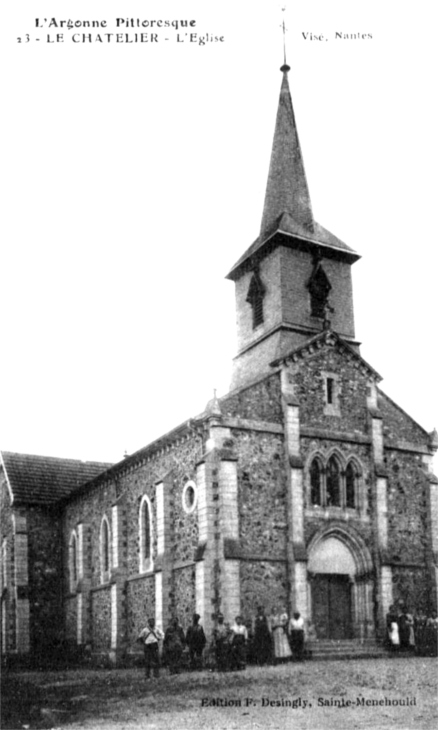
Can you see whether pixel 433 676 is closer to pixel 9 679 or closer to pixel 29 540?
pixel 9 679

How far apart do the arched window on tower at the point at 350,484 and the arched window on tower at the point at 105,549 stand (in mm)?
10848

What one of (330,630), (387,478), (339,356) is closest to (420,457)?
(387,478)

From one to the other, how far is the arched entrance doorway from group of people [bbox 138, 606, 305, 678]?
2.37m

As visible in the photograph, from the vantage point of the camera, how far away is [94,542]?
3675cm

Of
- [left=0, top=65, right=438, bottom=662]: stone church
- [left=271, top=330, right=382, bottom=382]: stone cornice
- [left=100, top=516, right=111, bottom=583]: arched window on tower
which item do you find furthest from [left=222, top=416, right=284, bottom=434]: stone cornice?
[left=100, top=516, right=111, bottom=583]: arched window on tower

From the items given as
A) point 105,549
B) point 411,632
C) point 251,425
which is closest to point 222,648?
point 251,425

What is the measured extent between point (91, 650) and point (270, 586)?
11.7m

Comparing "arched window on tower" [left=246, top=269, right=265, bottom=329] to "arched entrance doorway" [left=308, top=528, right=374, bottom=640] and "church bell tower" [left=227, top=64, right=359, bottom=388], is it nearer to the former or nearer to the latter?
"church bell tower" [left=227, top=64, right=359, bottom=388]

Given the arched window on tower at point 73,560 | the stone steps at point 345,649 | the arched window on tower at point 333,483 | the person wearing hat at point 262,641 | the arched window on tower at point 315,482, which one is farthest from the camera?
the arched window on tower at point 73,560

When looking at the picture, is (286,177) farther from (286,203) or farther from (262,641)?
(262,641)

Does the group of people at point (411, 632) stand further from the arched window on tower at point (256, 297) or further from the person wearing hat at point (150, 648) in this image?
the arched window on tower at point (256, 297)

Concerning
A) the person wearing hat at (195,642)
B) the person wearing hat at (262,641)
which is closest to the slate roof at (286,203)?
the person wearing hat at (262,641)

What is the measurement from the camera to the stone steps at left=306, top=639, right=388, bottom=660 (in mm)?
25156

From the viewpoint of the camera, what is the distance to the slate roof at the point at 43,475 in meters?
41.1
